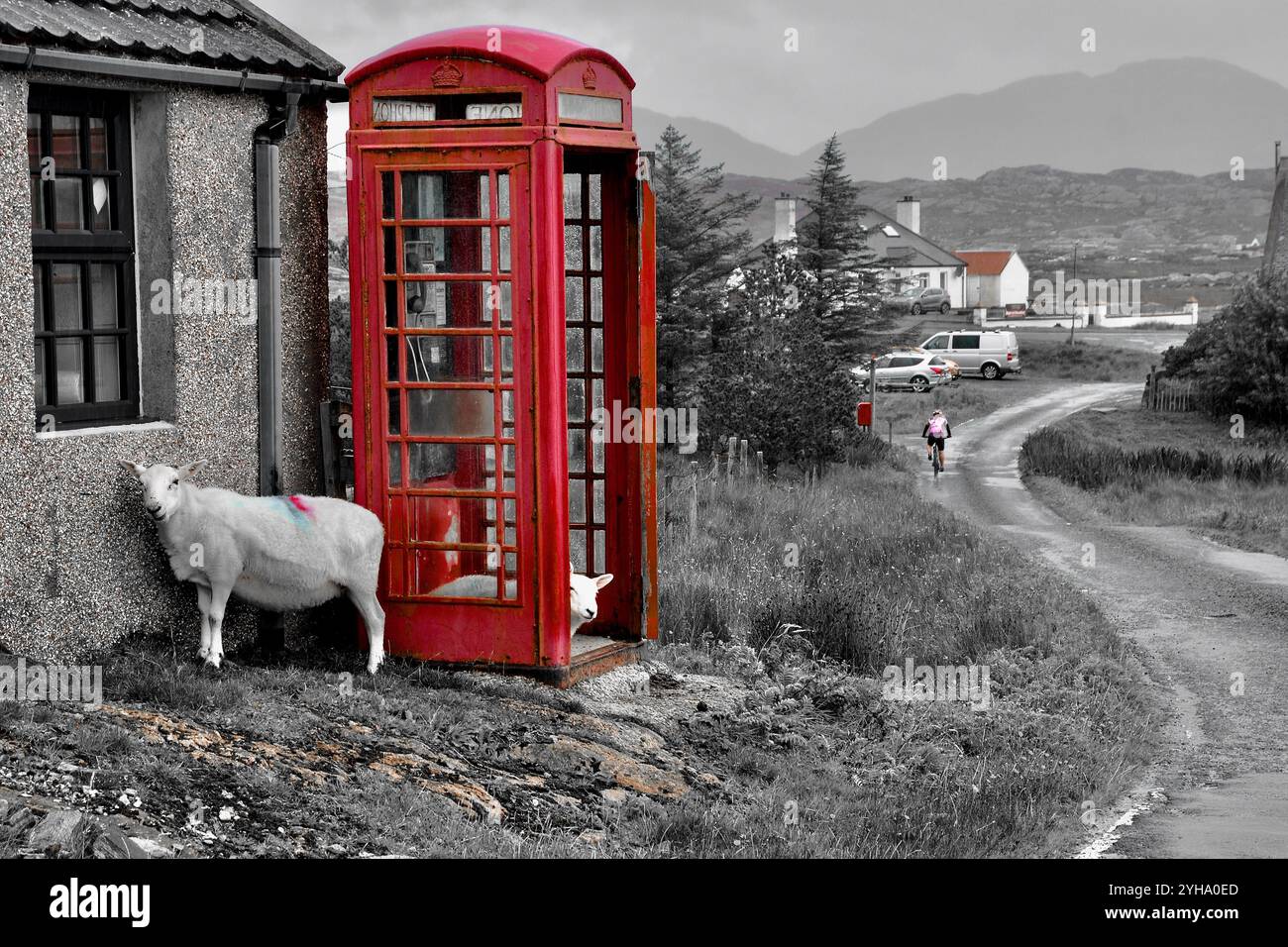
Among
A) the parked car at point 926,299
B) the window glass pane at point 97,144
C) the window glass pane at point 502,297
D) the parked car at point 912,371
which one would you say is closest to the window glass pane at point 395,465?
the window glass pane at point 502,297

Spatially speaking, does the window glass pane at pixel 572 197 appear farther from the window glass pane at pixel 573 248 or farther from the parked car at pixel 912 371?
the parked car at pixel 912 371

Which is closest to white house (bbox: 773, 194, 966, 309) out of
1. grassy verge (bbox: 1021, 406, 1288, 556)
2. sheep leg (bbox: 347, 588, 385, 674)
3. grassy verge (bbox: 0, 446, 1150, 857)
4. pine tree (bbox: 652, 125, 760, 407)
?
pine tree (bbox: 652, 125, 760, 407)

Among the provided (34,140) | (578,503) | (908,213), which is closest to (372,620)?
(578,503)

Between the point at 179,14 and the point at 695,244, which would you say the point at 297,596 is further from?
the point at 695,244

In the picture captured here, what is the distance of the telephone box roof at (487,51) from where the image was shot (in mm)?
8188

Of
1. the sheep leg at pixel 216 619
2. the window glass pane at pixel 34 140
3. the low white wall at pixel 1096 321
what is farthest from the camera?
the low white wall at pixel 1096 321

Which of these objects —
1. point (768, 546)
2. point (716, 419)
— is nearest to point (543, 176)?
point (768, 546)

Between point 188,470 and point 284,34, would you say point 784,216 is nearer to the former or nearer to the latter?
point 284,34

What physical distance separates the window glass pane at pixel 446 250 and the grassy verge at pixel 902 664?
302cm

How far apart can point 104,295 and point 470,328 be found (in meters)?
1.82

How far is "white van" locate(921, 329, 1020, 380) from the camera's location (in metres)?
59.6

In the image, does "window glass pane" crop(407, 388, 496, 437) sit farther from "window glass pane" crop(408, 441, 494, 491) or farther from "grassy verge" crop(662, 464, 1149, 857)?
"grassy verge" crop(662, 464, 1149, 857)

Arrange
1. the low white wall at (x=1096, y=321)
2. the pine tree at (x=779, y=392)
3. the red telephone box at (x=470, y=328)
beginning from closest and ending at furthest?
the red telephone box at (x=470, y=328), the pine tree at (x=779, y=392), the low white wall at (x=1096, y=321)

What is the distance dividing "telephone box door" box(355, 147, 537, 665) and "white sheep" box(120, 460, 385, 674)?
0.28m
